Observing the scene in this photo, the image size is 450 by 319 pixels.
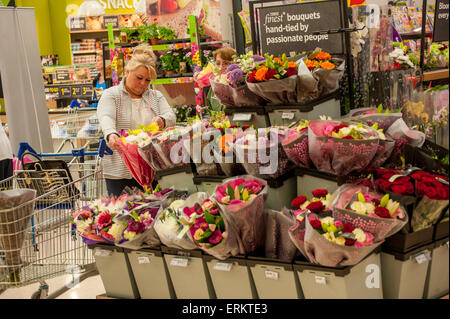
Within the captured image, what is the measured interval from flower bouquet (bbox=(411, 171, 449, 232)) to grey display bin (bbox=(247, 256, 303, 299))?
0.46 metres

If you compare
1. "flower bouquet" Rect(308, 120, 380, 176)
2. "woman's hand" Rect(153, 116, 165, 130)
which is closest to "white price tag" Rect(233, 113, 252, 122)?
"flower bouquet" Rect(308, 120, 380, 176)

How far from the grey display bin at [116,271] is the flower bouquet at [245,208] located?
57 centimetres

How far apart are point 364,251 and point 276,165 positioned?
636mm

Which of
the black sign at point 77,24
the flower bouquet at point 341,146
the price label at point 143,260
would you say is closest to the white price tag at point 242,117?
the flower bouquet at point 341,146

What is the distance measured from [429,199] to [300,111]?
95cm

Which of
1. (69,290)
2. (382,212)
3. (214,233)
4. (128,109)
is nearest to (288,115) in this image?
(214,233)

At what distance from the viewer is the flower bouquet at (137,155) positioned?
267 cm

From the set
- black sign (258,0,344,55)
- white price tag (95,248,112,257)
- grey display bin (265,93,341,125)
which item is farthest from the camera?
black sign (258,0,344,55)

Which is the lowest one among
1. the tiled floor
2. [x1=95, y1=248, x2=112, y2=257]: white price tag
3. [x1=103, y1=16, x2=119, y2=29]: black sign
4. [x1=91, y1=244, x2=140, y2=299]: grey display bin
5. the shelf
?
the tiled floor

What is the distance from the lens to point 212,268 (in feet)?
6.70

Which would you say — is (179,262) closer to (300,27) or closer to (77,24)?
(300,27)

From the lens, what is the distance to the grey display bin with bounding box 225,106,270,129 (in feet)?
9.06

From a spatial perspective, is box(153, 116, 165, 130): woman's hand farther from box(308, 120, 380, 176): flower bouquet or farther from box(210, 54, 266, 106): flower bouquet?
box(308, 120, 380, 176): flower bouquet
